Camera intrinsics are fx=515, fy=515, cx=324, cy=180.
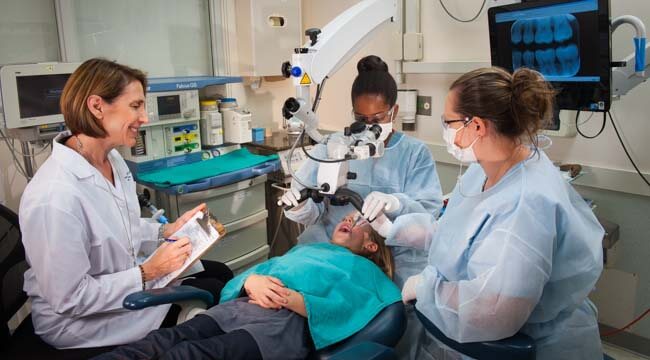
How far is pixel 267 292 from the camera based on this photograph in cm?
154

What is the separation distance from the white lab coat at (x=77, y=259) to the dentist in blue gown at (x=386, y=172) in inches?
21.8

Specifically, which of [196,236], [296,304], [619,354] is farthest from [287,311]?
[619,354]

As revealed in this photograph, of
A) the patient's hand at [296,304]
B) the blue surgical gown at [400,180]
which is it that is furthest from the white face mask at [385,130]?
the patient's hand at [296,304]

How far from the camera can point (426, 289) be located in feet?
4.26

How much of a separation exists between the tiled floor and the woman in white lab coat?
6.54 feet

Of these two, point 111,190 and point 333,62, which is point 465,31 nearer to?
point 333,62

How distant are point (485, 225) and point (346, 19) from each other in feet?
2.51

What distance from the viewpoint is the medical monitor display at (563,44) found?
1773 mm

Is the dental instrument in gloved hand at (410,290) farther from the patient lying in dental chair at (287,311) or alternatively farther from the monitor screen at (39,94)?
the monitor screen at (39,94)

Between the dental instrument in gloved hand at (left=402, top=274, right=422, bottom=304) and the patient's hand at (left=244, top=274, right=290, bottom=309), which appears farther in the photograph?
the patient's hand at (left=244, top=274, right=290, bottom=309)

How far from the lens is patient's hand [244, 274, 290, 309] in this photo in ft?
5.03

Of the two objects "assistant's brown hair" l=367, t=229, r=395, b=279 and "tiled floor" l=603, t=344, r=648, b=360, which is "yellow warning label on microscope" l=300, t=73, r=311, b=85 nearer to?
"assistant's brown hair" l=367, t=229, r=395, b=279

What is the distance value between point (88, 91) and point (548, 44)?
1.61 m

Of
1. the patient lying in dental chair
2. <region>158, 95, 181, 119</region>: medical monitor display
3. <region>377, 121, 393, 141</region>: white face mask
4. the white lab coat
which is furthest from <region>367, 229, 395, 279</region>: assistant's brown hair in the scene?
<region>158, 95, 181, 119</region>: medical monitor display
